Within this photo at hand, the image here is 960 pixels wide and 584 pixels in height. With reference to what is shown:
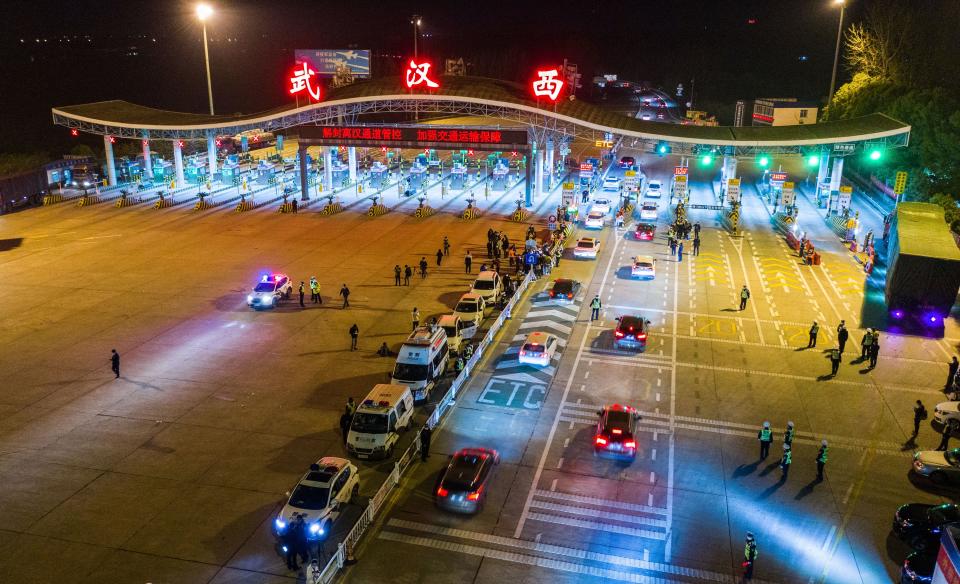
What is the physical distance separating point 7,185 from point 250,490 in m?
58.4

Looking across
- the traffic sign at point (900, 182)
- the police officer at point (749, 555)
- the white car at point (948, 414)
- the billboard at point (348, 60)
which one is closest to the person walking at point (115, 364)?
the police officer at point (749, 555)

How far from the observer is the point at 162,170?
268ft

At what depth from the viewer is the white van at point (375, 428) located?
24.2 m

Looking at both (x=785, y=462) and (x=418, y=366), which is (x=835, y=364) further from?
(x=418, y=366)

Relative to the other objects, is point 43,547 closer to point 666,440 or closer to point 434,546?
point 434,546

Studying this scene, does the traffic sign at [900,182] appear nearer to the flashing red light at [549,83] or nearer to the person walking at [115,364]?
the flashing red light at [549,83]

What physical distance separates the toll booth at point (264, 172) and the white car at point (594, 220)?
3754 cm

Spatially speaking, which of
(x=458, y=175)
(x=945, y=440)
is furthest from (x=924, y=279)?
(x=458, y=175)

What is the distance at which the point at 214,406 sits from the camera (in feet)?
91.7

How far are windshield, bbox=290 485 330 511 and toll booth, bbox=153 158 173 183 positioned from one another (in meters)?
66.9

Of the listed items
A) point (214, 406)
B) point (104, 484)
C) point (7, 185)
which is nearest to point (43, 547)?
point (104, 484)

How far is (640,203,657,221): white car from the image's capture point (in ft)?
204

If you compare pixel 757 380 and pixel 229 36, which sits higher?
pixel 229 36

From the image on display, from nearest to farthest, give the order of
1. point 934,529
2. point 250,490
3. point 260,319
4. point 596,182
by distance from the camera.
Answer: point 934,529
point 250,490
point 260,319
point 596,182
